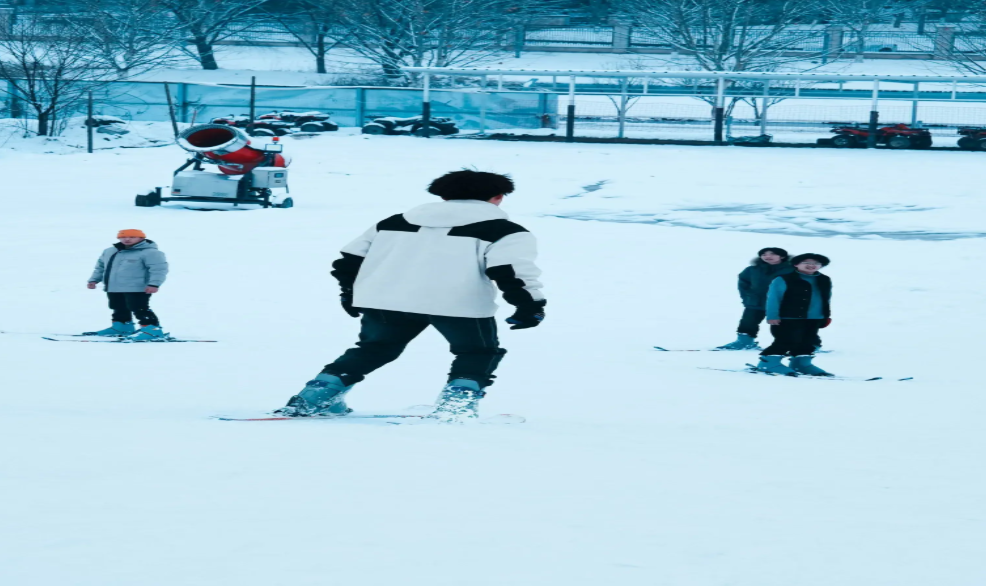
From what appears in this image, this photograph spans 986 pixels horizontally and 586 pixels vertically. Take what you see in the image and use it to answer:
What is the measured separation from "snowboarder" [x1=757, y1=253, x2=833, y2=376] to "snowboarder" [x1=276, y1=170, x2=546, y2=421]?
3.56 m

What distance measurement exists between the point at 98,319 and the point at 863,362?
6492 millimetres

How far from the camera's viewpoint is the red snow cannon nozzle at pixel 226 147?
62.3 feet

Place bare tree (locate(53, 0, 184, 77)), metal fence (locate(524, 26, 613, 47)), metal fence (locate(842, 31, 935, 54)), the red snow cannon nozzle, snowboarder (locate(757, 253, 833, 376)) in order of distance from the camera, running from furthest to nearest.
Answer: metal fence (locate(524, 26, 613, 47)), metal fence (locate(842, 31, 935, 54)), bare tree (locate(53, 0, 184, 77)), the red snow cannon nozzle, snowboarder (locate(757, 253, 833, 376))

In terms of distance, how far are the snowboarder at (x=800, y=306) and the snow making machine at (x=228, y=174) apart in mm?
12260

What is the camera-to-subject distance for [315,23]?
6075 centimetres

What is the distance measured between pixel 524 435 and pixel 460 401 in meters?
0.42

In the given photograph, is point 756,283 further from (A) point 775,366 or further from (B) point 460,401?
(B) point 460,401

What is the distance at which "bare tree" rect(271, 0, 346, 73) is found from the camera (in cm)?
5891

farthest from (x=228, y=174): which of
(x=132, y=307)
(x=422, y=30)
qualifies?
(x=422, y=30)

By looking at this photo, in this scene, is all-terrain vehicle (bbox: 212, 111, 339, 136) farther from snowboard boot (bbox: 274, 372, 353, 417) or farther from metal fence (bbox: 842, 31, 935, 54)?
metal fence (bbox: 842, 31, 935, 54)

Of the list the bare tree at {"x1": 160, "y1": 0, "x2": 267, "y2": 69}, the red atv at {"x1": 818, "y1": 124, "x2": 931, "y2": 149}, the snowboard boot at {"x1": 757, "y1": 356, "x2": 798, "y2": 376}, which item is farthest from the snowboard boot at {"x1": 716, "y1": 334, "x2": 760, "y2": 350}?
the bare tree at {"x1": 160, "y1": 0, "x2": 267, "y2": 69}

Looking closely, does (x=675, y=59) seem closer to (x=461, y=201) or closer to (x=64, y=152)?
(x=64, y=152)

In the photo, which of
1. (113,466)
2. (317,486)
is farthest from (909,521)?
(113,466)

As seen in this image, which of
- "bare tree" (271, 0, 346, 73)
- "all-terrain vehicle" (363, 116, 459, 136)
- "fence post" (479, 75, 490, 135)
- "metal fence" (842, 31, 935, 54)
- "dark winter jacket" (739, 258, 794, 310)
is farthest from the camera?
"metal fence" (842, 31, 935, 54)
